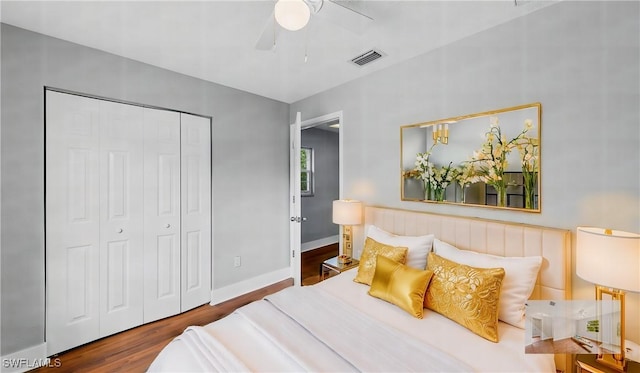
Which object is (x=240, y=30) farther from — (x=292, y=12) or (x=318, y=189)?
(x=318, y=189)

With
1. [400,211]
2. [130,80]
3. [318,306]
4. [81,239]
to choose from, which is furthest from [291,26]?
[81,239]

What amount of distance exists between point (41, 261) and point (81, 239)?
0.27 m

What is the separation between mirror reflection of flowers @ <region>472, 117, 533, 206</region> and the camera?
1.90m

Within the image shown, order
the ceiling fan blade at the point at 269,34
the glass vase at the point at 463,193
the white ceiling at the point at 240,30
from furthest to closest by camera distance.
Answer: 1. the glass vase at the point at 463,193
2. the white ceiling at the point at 240,30
3. the ceiling fan blade at the point at 269,34

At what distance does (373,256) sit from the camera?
2.17 m

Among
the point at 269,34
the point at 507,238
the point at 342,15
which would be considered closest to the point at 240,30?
the point at 269,34

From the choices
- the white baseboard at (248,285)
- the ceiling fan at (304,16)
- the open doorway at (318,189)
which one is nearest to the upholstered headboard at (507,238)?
the ceiling fan at (304,16)

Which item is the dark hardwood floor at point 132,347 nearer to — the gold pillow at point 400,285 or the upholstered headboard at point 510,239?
the gold pillow at point 400,285

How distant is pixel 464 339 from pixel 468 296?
227 mm

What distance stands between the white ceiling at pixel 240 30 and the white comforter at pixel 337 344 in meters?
1.77

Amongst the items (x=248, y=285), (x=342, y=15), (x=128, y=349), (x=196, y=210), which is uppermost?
(x=342, y=15)

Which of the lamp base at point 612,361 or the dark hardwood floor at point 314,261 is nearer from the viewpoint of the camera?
the lamp base at point 612,361

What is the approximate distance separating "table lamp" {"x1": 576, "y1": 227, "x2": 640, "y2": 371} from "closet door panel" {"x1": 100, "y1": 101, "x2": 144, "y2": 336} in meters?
3.32

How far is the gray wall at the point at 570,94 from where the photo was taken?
58.0 inches
